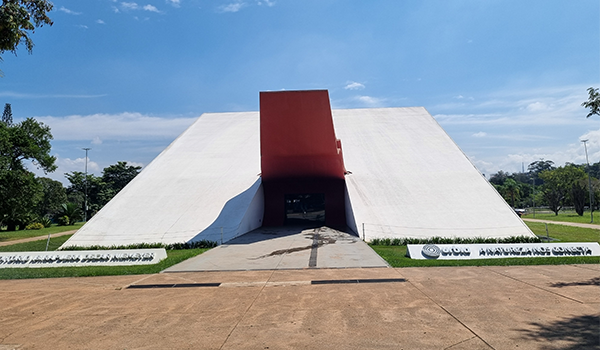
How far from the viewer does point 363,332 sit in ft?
15.3

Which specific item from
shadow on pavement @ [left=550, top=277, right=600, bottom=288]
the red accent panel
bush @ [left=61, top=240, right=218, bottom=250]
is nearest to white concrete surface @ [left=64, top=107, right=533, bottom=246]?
bush @ [left=61, top=240, right=218, bottom=250]

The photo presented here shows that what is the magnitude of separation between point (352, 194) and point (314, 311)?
503 inches

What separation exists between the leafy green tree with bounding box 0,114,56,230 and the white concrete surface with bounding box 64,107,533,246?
813cm

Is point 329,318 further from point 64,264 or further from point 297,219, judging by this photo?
point 297,219

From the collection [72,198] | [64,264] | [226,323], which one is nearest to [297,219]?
[64,264]

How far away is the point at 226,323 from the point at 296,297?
164 centimetres

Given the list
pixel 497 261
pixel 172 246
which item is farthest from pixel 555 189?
pixel 172 246

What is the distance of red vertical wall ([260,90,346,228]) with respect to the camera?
14391 mm

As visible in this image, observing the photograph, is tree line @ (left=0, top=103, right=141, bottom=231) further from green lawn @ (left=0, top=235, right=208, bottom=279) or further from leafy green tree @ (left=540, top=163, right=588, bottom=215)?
leafy green tree @ (left=540, top=163, right=588, bottom=215)

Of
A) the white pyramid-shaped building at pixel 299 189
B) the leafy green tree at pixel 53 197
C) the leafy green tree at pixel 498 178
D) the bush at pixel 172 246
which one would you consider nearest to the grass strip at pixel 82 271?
the bush at pixel 172 246

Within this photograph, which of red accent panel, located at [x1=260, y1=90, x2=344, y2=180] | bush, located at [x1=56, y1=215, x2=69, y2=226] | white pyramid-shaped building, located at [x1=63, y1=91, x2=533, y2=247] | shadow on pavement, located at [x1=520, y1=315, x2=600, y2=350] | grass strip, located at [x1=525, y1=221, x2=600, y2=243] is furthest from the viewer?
bush, located at [x1=56, y1=215, x2=69, y2=226]

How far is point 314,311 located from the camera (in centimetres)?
561

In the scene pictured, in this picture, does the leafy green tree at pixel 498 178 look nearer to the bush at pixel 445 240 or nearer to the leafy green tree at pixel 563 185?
the leafy green tree at pixel 563 185

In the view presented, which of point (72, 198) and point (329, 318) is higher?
point (72, 198)
